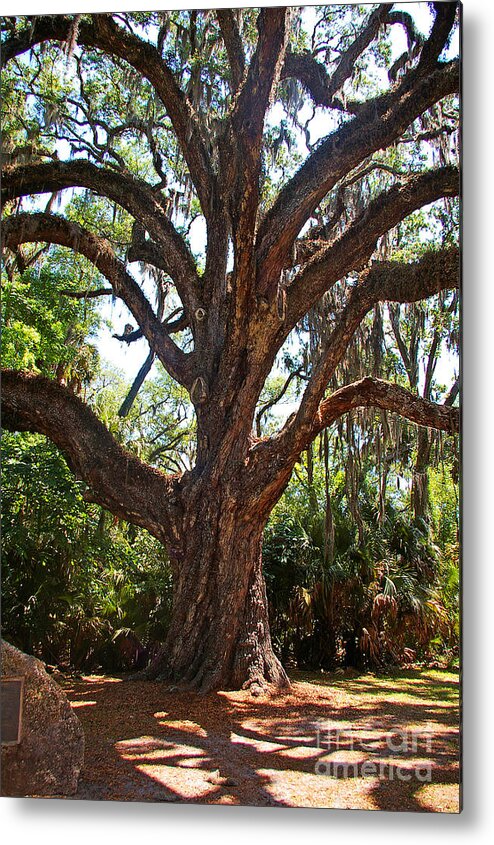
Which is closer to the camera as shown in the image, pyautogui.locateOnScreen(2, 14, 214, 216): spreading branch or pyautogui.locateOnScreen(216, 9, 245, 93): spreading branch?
pyautogui.locateOnScreen(2, 14, 214, 216): spreading branch

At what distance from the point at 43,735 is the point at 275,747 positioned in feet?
3.16

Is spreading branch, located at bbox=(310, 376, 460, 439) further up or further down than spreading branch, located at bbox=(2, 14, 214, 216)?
further down

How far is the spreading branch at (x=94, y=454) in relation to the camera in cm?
394

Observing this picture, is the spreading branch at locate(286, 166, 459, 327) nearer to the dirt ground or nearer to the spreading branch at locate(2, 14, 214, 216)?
the spreading branch at locate(2, 14, 214, 216)

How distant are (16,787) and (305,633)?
2428mm

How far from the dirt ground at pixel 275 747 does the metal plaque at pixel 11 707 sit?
0.36 meters

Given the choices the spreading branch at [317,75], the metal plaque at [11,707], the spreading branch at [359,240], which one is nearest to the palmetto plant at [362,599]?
the spreading branch at [359,240]

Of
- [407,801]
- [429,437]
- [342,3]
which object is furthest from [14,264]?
[407,801]

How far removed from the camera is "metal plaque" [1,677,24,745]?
2.39 m

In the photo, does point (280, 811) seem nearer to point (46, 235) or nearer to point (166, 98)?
point (46, 235)

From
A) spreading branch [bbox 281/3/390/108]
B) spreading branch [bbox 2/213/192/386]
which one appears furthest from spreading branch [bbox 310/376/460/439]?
spreading branch [bbox 281/3/390/108]

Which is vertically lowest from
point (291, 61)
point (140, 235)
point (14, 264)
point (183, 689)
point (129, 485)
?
point (183, 689)

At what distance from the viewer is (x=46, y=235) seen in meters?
4.11

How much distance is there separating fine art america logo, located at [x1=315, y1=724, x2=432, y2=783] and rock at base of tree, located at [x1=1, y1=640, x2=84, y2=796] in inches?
36.1
